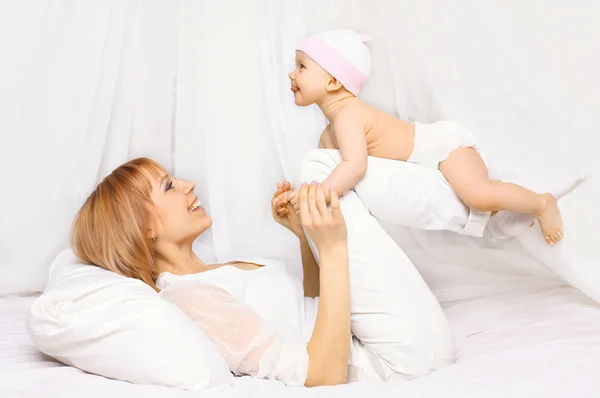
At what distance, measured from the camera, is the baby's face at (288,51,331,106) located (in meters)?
1.69

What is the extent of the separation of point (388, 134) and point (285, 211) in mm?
328

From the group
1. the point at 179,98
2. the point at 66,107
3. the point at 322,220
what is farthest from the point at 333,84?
the point at 66,107

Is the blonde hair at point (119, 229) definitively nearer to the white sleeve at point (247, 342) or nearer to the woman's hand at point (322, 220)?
the white sleeve at point (247, 342)

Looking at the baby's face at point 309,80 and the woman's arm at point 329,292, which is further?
the baby's face at point 309,80

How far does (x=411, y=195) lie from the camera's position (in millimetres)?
1621

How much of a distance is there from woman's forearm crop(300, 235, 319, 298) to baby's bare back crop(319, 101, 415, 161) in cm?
33

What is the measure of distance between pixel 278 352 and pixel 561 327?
0.71 meters

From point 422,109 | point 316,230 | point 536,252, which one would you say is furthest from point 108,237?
point 536,252

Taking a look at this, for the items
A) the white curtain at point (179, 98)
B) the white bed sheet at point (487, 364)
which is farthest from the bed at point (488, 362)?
the white curtain at point (179, 98)

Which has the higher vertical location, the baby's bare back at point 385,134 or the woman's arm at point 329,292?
the baby's bare back at point 385,134

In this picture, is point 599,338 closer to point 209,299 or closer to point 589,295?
point 589,295

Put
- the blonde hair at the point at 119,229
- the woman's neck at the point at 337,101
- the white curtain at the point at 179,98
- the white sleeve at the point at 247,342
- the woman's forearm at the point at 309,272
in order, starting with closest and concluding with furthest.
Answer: the white sleeve at the point at 247,342 < the blonde hair at the point at 119,229 < the woman's neck at the point at 337,101 < the woman's forearm at the point at 309,272 < the white curtain at the point at 179,98

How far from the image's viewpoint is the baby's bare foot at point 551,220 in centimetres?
174

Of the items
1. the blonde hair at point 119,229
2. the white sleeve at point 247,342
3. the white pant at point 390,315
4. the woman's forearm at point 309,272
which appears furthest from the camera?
the woman's forearm at point 309,272
